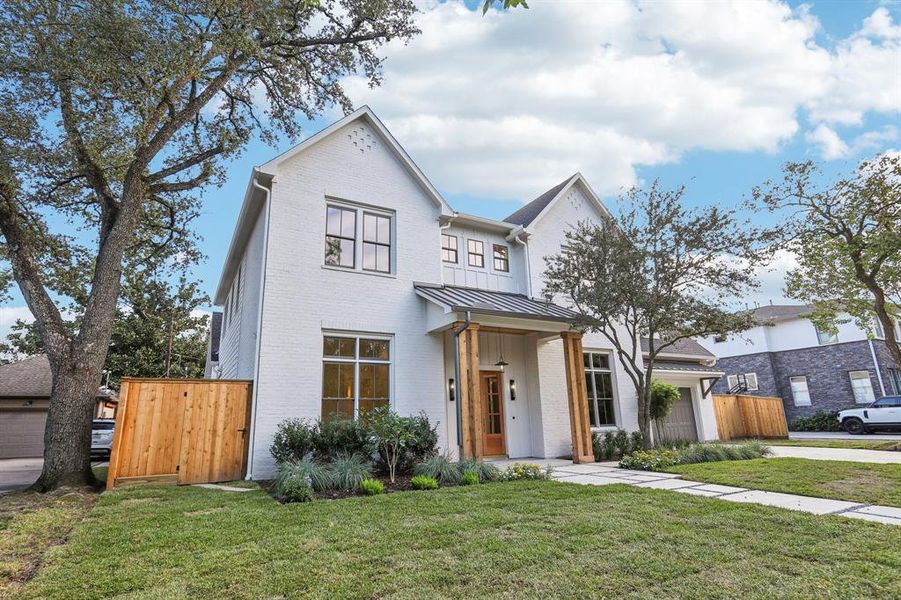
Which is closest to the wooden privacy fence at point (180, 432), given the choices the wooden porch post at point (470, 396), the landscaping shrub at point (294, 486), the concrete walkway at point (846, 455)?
the landscaping shrub at point (294, 486)

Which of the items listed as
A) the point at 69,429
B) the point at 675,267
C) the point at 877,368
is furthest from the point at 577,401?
the point at 877,368

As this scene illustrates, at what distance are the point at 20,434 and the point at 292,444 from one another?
18.4 m

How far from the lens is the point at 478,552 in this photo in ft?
11.9

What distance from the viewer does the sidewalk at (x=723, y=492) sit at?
15.5 ft

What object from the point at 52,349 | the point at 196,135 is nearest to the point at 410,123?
the point at 196,135

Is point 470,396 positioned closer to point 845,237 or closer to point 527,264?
point 527,264

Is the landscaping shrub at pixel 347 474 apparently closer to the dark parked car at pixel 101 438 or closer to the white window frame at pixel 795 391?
A: the dark parked car at pixel 101 438

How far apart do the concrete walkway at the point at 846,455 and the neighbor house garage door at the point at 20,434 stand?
1025 inches

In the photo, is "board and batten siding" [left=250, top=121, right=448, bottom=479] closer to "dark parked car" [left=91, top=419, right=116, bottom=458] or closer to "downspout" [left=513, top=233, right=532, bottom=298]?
"downspout" [left=513, top=233, right=532, bottom=298]

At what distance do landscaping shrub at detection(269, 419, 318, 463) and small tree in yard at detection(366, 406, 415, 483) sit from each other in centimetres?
109

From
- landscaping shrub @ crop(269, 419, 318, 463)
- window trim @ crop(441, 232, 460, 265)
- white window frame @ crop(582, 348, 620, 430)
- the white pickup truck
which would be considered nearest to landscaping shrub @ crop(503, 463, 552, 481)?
landscaping shrub @ crop(269, 419, 318, 463)

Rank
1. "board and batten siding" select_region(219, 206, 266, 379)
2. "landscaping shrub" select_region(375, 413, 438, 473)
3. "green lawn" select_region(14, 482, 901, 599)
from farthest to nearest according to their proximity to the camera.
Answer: "board and batten siding" select_region(219, 206, 266, 379), "landscaping shrub" select_region(375, 413, 438, 473), "green lawn" select_region(14, 482, 901, 599)

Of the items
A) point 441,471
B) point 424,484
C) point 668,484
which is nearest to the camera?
point 668,484

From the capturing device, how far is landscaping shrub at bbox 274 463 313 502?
596 centimetres
